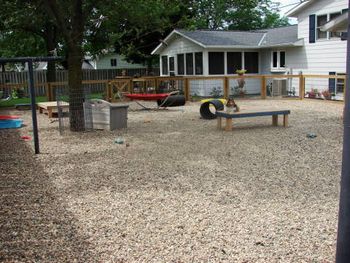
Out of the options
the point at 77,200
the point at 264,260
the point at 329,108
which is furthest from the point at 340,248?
the point at 329,108

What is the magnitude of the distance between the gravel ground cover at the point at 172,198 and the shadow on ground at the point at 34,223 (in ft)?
0.03

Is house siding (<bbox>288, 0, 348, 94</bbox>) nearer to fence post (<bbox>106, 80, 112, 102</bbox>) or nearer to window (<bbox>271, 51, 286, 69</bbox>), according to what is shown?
window (<bbox>271, 51, 286, 69</bbox>)

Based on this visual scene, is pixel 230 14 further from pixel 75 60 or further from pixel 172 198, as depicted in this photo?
pixel 172 198

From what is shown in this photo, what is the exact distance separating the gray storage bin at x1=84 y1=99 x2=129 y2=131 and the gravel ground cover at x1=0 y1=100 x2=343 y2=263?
112 centimetres

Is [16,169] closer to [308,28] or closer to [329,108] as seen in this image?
[329,108]

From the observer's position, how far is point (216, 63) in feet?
68.3

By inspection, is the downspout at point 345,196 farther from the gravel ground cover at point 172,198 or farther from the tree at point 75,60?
the tree at point 75,60

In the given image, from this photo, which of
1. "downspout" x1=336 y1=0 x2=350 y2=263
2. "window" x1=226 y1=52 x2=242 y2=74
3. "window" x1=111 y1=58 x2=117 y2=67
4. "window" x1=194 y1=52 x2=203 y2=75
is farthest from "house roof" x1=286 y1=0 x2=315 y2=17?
"window" x1=111 y1=58 x2=117 y2=67

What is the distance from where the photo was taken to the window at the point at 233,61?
2111cm

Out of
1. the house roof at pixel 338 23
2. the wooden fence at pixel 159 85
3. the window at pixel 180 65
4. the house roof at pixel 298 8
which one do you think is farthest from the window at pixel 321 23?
the house roof at pixel 338 23

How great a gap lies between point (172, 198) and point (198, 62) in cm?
1673

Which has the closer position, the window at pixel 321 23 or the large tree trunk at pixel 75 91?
the large tree trunk at pixel 75 91

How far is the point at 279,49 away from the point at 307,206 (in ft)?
56.2

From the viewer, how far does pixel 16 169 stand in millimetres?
6559
